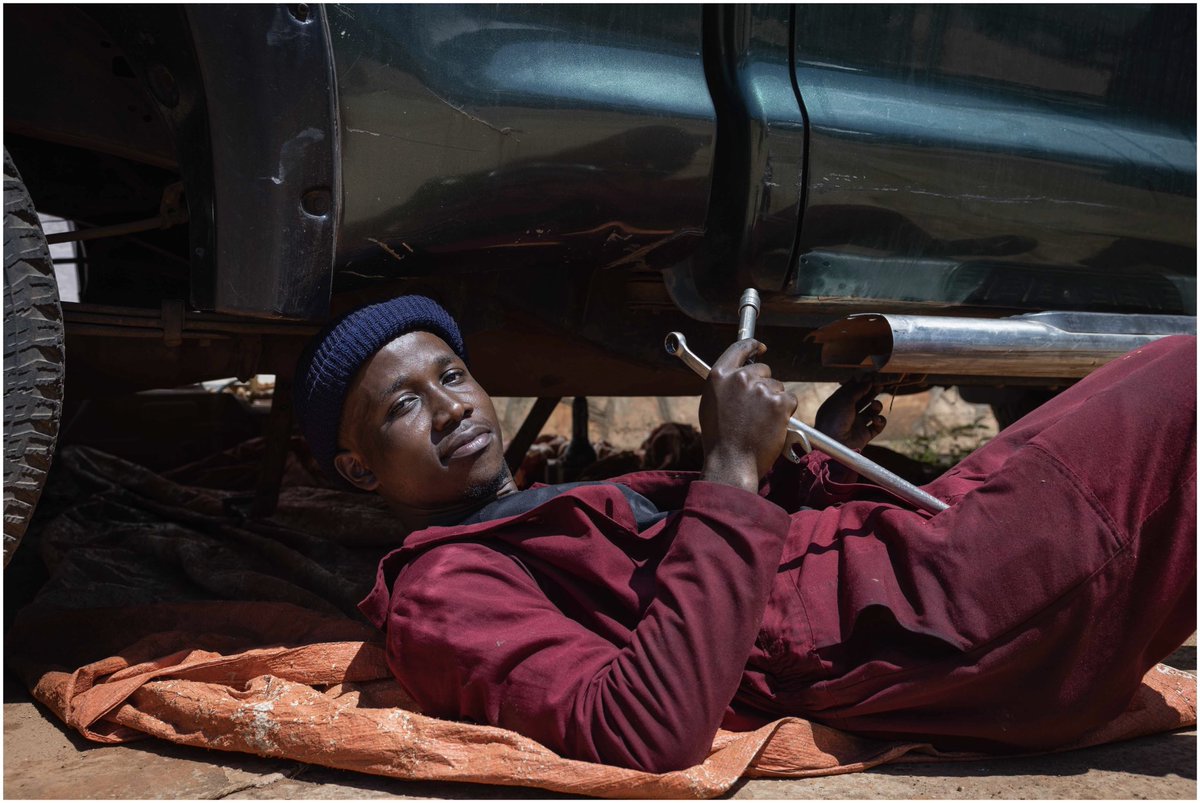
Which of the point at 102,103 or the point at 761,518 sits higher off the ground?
the point at 102,103

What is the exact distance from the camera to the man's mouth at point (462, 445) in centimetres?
181

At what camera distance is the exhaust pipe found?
Answer: 1955 mm

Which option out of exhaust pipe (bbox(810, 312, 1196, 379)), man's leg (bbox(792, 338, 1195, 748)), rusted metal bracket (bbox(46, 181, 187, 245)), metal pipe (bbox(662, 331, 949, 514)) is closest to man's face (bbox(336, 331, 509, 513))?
metal pipe (bbox(662, 331, 949, 514))

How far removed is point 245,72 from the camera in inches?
61.3

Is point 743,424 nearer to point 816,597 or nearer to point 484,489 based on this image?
point 816,597

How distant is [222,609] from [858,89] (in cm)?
161

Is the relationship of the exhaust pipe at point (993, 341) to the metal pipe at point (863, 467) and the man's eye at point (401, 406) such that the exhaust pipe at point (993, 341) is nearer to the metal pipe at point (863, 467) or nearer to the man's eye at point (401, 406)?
the metal pipe at point (863, 467)

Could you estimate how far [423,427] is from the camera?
1822mm

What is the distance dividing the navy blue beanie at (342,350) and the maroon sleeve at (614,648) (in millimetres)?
438

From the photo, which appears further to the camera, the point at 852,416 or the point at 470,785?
the point at 852,416

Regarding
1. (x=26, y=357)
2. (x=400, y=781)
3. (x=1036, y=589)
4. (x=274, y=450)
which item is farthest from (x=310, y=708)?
(x=274, y=450)

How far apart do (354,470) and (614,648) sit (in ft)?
2.18

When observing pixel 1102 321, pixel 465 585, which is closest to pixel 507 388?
pixel 465 585

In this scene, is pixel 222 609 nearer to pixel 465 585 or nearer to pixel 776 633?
pixel 465 585
